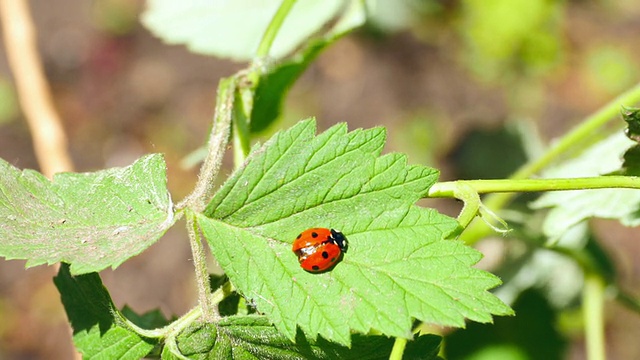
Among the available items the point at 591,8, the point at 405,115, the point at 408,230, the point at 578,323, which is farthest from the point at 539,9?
the point at 408,230

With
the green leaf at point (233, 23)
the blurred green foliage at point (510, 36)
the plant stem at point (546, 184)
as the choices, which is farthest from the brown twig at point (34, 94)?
the blurred green foliage at point (510, 36)

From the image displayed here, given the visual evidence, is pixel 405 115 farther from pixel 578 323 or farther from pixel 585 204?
pixel 585 204

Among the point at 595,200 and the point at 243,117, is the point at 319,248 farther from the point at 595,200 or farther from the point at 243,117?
the point at 595,200

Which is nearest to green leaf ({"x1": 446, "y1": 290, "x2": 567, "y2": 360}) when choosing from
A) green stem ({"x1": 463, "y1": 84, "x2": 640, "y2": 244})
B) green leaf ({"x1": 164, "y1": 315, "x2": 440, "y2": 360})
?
green stem ({"x1": 463, "y1": 84, "x2": 640, "y2": 244})

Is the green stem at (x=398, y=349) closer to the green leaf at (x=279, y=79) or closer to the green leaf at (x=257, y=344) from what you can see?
the green leaf at (x=257, y=344)

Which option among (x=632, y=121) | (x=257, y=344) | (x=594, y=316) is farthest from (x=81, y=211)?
(x=594, y=316)

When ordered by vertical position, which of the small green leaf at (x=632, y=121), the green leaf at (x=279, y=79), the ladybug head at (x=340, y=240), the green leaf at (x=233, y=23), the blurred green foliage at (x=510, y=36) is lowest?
the ladybug head at (x=340, y=240)
